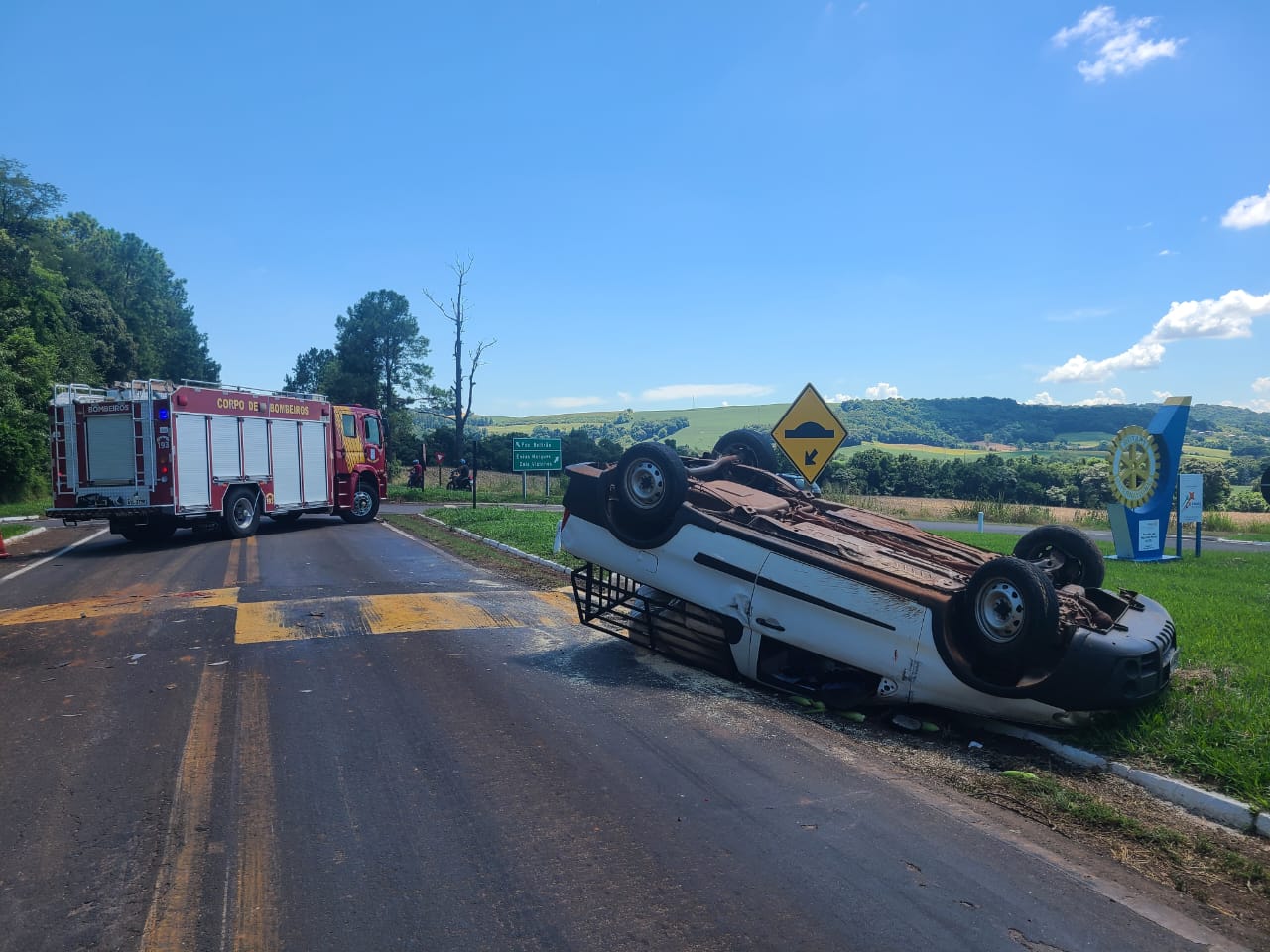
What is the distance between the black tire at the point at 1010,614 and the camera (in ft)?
17.5

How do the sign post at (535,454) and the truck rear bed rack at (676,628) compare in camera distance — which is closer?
the truck rear bed rack at (676,628)

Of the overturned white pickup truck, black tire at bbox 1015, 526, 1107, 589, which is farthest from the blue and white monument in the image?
Result: the overturned white pickup truck

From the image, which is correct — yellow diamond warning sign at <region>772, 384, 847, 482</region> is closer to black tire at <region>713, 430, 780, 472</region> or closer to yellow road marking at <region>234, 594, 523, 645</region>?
black tire at <region>713, 430, 780, 472</region>

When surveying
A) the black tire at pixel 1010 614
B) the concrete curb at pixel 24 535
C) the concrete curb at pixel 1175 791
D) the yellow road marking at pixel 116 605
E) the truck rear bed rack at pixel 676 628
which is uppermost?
the black tire at pixel 1010 614

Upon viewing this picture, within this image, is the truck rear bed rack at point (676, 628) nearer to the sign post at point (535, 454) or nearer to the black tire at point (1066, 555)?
the black tire at point (1066, 555)

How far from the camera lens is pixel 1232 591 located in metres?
11.3

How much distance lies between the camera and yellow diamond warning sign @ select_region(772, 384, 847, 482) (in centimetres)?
974

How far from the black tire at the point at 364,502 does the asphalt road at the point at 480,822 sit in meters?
14.5

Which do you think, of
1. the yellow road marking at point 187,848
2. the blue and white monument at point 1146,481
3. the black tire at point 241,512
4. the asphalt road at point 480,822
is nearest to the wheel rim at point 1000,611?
the asphalt road at point 480,822

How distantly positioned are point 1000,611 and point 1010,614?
2.6 inches

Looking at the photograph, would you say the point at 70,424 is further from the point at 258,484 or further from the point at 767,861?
the point at 767,861

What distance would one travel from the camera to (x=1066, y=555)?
7.13m

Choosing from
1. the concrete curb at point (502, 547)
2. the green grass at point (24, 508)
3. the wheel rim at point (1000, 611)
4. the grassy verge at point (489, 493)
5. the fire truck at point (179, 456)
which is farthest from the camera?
the grassy verge at point (489, 493)

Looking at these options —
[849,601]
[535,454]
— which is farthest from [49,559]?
[535,454]
